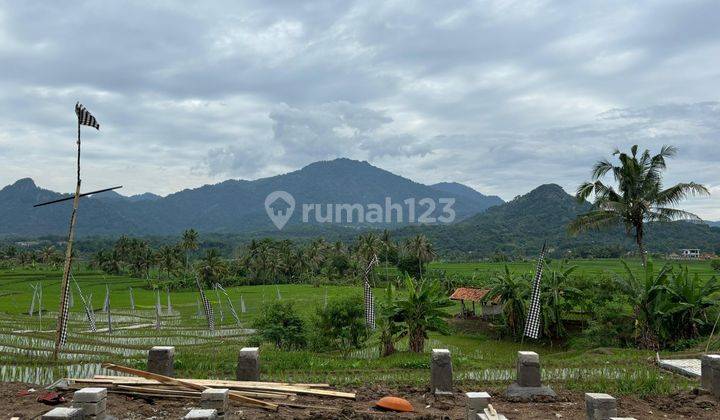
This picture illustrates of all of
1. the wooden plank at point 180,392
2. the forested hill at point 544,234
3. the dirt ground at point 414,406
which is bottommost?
the dirt ground at point 414,406

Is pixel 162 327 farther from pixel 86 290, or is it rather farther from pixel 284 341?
pixel 86 290

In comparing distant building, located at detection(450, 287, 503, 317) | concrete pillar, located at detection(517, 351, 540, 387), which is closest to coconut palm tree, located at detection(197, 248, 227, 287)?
distant building, located at detection(450, 287, 503, 317)

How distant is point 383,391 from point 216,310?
3223 centimetres

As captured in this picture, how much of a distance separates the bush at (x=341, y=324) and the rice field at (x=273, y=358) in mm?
562

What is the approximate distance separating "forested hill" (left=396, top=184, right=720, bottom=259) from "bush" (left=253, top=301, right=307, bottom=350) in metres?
63.5

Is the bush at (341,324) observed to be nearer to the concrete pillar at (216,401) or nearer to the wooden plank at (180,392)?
the wooden plank at (180,392)

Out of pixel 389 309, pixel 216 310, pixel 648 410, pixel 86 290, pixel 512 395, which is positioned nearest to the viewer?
pixel 648 410

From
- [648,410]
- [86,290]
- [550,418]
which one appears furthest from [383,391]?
[86,290]

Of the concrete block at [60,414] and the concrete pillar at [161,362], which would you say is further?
the concrete pillar at [161,362]

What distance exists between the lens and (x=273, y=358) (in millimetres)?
14430

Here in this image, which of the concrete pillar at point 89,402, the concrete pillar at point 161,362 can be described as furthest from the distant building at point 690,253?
the concrete pillar at point 89,402

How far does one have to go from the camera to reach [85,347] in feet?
68.9

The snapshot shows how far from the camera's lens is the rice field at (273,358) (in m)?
12.5

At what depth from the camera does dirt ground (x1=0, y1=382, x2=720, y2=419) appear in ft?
30.8
